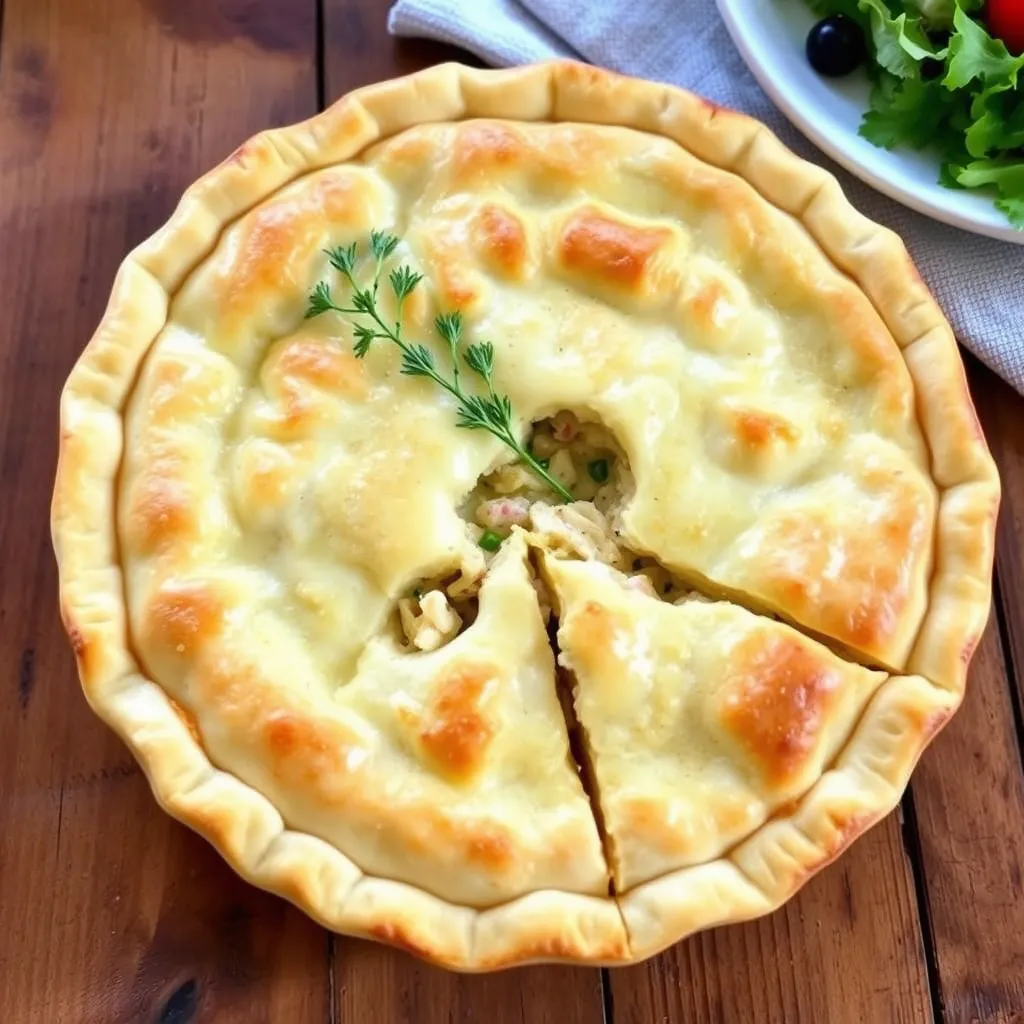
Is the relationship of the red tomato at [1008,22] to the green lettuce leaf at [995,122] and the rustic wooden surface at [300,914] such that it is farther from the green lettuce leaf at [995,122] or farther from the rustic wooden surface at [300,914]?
the rustic wooden surface at [300,914]

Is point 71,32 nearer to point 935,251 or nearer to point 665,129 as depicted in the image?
point 665,129

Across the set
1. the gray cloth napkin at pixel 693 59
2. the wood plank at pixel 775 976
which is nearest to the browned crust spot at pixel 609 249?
the gray cloth napkin at pixel 693 59

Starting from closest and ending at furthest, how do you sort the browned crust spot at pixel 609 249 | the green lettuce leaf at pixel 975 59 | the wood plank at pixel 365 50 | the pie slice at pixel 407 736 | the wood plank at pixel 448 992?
1. the pie slice at pixel 407 736
2. the wood plank at pixel 448 992
3. the browned crust spot at pixel 609 249
4. the green lettuce leaf at pixel 975 59
5. the wood plank at pixel 365 50

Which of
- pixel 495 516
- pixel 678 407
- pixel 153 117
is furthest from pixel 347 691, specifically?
pixel 153 117

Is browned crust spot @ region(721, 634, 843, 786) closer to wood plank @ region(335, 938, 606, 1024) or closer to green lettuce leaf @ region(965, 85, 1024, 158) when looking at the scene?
wood plank @ region(335, 938, 606, 1024)

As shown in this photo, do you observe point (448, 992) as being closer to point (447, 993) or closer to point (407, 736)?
point (447, 993)
